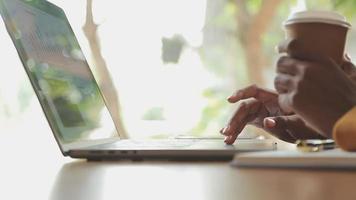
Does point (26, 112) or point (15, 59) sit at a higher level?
point (15, 59)

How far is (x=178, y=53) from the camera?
6.83 ft

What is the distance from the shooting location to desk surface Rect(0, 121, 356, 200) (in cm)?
55

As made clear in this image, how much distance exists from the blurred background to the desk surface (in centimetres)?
118

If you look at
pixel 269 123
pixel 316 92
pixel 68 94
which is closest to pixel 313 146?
pixel 316 92

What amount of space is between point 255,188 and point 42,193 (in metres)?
0.22

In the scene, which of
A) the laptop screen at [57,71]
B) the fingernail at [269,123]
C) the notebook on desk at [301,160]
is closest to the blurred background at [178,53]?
the laptop screen at [57,71]

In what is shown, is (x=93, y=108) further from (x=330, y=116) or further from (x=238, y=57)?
(x=238, y=57)

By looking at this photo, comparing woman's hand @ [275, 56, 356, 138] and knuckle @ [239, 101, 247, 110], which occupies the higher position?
woman's hand @ [275, 56, 356, 138]

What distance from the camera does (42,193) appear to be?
1.92 feet

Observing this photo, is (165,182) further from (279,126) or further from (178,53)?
(178,53)

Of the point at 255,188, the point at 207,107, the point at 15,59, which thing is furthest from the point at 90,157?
the point at 207,107

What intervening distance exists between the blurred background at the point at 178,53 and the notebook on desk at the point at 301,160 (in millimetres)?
1289

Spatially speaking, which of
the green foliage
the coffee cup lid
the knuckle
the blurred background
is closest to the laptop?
the knuckle

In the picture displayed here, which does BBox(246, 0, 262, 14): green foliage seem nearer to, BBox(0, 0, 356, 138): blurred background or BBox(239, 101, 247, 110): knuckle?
BBox(0, 0, 356, 138): blurred background
